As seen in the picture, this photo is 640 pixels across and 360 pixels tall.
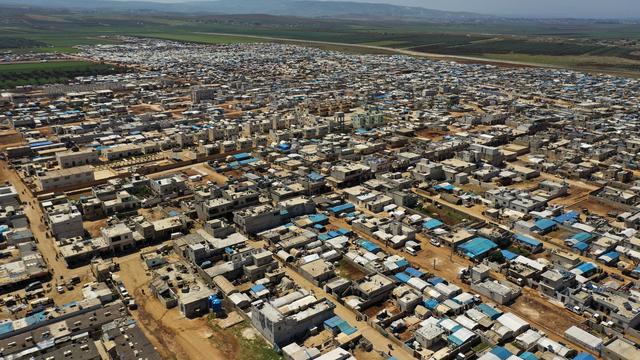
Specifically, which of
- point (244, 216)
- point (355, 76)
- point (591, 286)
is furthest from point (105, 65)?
point (591, 286)

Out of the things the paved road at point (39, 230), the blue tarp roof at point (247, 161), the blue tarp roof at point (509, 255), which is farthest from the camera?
the blue tarp roof at point (247, 161)

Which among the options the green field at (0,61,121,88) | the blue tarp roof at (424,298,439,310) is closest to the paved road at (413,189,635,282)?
the blue tarp roof at (424,298,439,310)

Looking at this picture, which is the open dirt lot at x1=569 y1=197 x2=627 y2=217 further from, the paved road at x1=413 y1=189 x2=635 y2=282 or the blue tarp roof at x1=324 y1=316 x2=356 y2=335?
the blue tarp roof at x1=324 y1=316 x2=356 y2=335

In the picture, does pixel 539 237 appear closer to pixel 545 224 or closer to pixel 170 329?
pixel 545 224

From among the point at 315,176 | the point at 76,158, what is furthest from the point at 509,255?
the point at 76,158

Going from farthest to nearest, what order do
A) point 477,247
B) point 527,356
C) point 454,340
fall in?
point 477,247 → point 454,340 → point 527,356

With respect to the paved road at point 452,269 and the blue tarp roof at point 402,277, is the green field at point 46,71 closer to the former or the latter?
the paved road at point 452,269

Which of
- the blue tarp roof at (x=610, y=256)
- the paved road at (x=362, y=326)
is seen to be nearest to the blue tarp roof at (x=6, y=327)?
the paved road at (x=362, y=326)
